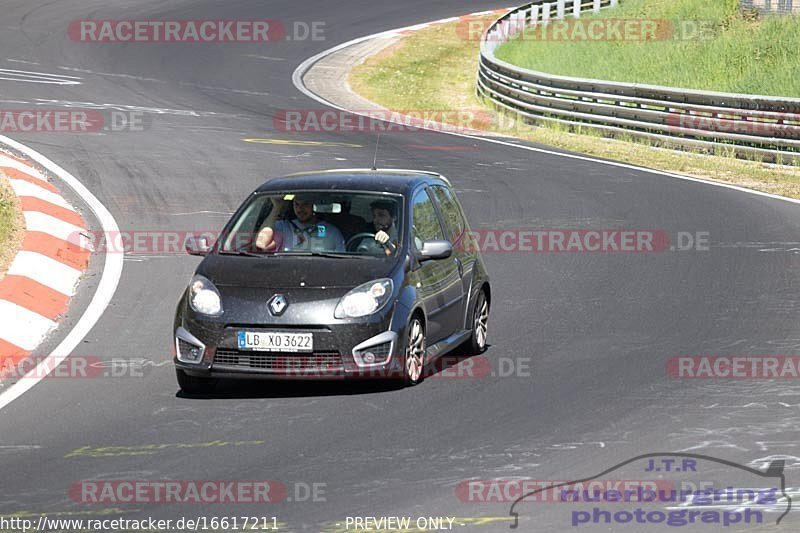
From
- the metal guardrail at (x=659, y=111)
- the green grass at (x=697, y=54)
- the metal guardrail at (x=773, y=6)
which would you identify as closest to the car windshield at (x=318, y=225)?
the metal guardrail at (x=659, y=111)

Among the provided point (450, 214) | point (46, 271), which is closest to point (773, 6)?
point (46, 271)

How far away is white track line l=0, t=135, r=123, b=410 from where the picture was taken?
33.1ft

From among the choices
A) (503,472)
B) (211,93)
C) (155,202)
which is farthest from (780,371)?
(211,93)

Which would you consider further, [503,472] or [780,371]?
[780,371]

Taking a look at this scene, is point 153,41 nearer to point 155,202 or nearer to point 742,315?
point 155,202

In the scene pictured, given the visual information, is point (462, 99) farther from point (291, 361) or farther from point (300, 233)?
point (291, 361)

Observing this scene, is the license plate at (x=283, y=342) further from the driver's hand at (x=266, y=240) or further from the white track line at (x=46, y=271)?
the white track line at (x=46, y=271)

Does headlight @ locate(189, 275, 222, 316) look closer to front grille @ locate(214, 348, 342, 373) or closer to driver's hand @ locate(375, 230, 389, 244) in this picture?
front grille @ locate(214, 348, 342, 373)

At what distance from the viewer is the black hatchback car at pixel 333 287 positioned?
9531 mm

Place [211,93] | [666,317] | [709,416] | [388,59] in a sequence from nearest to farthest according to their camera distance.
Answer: [709,416], [666,317], [211,93], [388,59]

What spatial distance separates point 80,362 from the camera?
10.8 meters

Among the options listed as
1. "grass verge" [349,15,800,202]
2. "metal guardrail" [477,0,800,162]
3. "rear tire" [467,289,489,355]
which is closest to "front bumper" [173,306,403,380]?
"rear tire" [467,289,489,355]

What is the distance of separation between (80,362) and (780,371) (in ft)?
16.9

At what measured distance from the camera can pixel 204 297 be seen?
32.1 ft
